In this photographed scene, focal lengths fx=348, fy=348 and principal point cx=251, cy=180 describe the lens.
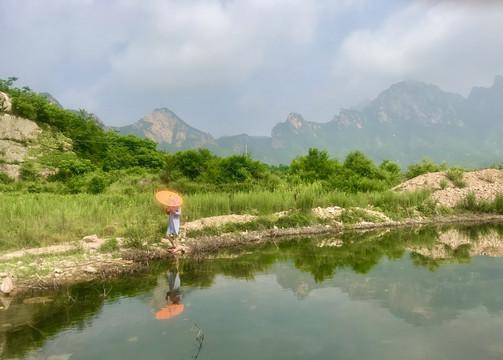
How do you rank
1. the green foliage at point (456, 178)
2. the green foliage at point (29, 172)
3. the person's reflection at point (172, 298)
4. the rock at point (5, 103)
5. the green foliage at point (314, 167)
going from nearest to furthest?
1. the person's reflection at point (172, 298)
2. the green foliage at point (456, 178)
3. the green foliage at point (314, 167)
4. the green foliage at point (29, 172)
5. the rock at point (5, 103)

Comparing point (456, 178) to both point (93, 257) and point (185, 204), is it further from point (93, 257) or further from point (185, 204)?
point (93, 257)

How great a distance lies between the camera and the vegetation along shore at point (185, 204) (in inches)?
374

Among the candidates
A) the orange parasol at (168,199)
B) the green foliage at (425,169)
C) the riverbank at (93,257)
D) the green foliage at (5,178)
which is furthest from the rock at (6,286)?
the green foliage at (425,169)

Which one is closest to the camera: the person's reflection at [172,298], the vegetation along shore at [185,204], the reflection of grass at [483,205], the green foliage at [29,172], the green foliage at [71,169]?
the person's reflection at [172,298]

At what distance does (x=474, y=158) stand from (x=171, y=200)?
190m

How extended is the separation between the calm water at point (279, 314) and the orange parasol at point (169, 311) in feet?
0.41

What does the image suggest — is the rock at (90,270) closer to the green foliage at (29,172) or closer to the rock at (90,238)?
the rock at (90,238)

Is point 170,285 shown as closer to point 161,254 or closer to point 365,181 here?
point 161,254

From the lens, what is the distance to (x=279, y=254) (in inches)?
428

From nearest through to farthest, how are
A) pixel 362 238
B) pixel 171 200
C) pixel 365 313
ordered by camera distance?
pixel 365 313 → pixel 171 200 → pixel 362 238

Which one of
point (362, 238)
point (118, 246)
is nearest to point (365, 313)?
point (118, 246)

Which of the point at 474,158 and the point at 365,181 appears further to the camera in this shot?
the point at 474,158

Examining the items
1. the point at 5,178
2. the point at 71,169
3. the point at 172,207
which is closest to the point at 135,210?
the point at 172,207

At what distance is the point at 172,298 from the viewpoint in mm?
6914
